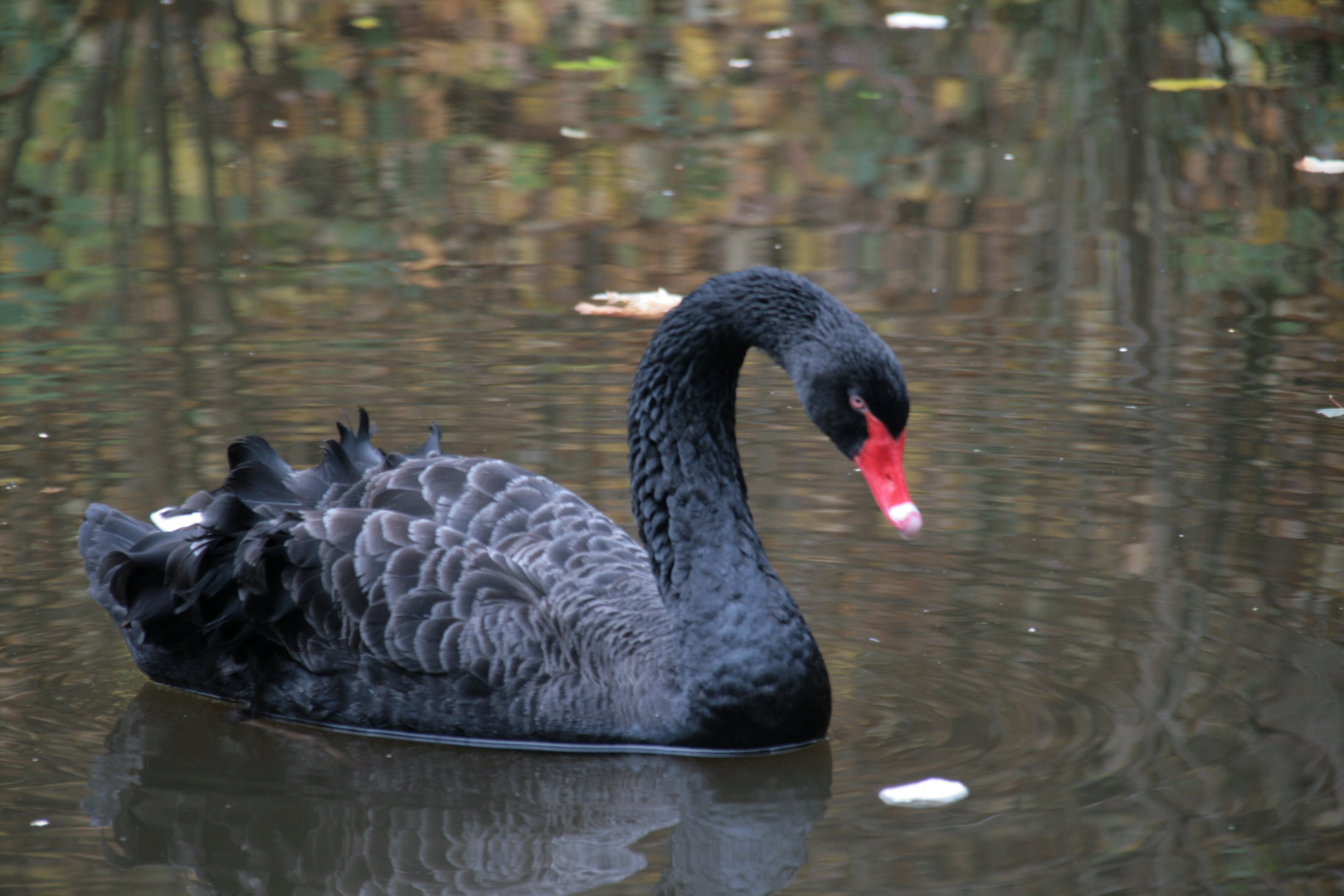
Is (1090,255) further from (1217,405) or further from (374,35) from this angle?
(374,35)

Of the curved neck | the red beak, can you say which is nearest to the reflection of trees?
the curved neck

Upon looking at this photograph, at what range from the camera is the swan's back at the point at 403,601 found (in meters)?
4.45

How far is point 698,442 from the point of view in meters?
4.60

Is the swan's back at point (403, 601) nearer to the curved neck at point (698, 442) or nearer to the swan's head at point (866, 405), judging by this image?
the curved neck at point (698, 442)

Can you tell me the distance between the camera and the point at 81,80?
12.1 meters

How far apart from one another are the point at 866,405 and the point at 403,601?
4.43ft

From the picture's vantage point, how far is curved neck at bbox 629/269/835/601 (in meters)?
4.45

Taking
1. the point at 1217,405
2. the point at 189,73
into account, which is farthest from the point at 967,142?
the point at 189,73

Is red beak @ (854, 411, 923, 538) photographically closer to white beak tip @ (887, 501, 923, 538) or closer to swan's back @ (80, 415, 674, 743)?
white beak tip @ (887, 501, 923, 538)

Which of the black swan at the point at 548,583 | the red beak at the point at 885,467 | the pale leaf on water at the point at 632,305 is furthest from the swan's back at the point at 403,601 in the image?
the pale leaf on water at the point at 632,305

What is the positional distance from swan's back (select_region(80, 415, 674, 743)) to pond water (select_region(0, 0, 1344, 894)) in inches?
5.2

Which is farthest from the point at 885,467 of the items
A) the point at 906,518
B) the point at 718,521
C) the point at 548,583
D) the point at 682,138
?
the point at 682,138

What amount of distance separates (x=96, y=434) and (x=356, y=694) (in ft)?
7.88

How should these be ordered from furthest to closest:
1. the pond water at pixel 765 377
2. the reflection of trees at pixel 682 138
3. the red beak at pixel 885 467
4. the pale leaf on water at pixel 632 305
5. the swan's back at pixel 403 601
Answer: the reflection of trees at pixel 682 138
the pale leaf on water at pixel 632 305
the swan's back at pixel 403 601
the red beak at pixel 885 467
the pond water at pixel 765 377
